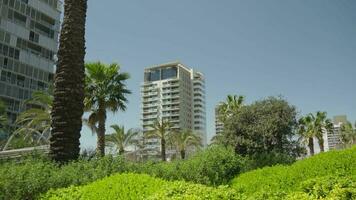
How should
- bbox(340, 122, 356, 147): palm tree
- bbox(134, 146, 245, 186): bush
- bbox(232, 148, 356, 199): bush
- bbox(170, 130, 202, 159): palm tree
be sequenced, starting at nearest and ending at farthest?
bbox(232, 148, 356, 199): bush
bbox(134, 146, 245, 186): bush
bbox(170, 130, 202, 159): palm tree
bbox(340, 122, 356, 147): palm tree

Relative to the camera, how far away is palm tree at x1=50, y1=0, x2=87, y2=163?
13781 millimetres

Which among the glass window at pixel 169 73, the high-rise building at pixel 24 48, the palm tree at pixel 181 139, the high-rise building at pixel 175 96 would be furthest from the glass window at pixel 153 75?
the high-rise building at pixel 24 48

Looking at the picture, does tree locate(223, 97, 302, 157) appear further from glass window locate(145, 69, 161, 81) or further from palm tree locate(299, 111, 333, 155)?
glass window locate(145, 69, 161, 81)

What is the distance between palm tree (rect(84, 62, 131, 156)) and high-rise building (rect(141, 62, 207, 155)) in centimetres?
14075

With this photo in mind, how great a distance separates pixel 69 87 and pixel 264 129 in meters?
15.4

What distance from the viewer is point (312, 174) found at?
11.6m

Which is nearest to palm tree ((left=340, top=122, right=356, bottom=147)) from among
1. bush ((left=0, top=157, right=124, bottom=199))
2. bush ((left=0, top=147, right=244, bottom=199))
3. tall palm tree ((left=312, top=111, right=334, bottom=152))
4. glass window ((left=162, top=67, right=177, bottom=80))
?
tall palm tree ((left=312, top=111, right=334, bottom=152))

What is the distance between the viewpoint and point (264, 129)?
26094 mm

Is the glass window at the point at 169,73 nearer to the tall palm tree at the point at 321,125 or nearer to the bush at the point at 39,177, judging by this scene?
the tall palm tree at the point at 321,125

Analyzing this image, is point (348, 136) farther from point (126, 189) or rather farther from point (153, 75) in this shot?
point (126, 189)

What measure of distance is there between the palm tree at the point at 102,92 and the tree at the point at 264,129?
29.7 ft

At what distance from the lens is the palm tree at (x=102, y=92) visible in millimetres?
30469

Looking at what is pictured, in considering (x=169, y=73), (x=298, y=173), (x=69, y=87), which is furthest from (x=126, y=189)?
(x=169, y=73)

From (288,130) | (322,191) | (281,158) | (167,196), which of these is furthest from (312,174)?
(288,130)
